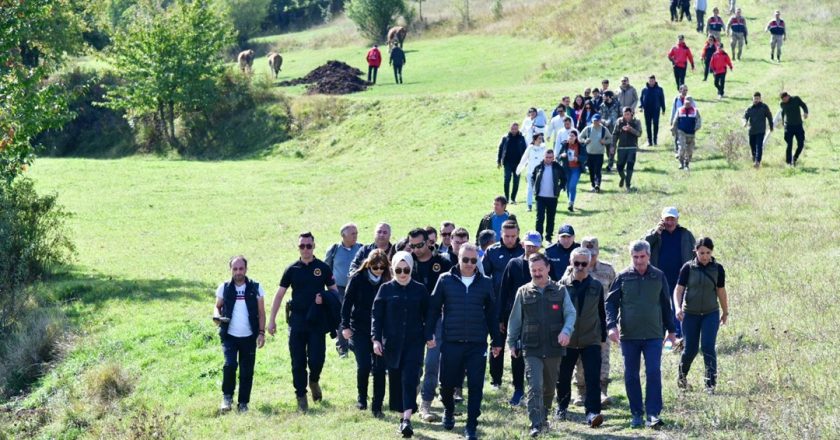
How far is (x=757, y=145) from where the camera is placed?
28.0m

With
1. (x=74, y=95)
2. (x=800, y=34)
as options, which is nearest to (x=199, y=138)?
(x=74, y=95)

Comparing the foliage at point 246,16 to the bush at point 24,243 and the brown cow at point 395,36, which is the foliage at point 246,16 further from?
the bush at point 24,243

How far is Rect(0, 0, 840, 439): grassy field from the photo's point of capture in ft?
43.7

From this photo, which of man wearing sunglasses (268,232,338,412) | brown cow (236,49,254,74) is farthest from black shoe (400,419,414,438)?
brown cow (236,49,254,74)

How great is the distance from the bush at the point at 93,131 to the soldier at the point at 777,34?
29.8 meters

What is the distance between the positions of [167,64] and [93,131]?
7254 mm

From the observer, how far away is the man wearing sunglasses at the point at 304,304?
1360 cm

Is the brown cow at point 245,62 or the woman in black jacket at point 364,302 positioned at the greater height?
the brown cow at point 245,62

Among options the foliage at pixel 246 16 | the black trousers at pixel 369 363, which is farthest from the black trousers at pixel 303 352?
the foliage at pixel 246 16

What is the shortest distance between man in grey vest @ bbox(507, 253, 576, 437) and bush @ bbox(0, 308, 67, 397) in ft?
39.0

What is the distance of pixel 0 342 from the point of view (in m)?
21.8

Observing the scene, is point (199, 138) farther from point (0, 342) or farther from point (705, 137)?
point (0, 342)

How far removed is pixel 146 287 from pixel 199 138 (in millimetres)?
26710

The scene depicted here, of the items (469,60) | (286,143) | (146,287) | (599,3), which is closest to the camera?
(146,287)
